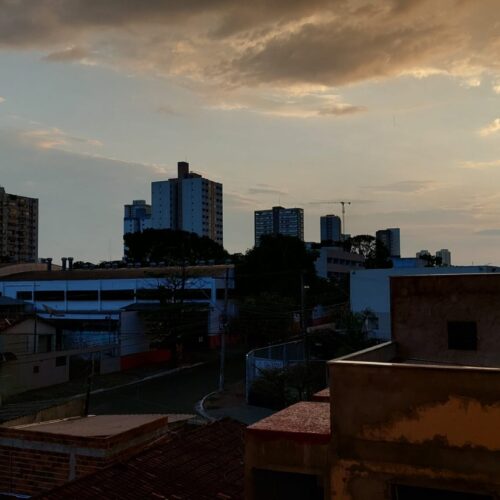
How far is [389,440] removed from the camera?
693cm

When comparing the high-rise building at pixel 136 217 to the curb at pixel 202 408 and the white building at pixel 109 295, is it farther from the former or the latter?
the curb at pixel 202 408

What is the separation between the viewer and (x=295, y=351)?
33375 mm

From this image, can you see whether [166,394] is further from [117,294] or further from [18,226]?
[18,226]

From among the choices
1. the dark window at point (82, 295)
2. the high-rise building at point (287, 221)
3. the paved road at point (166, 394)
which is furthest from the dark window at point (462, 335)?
the high-rise building at point (287, 221)

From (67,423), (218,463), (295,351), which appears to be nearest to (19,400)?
(295,351)

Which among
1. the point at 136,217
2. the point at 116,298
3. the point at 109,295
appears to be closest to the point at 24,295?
the point at 109,295

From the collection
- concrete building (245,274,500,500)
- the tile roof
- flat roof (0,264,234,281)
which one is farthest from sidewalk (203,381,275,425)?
flat roof (0,264,234,281)

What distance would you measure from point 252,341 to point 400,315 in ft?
121

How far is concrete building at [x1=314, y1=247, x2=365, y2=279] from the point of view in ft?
289

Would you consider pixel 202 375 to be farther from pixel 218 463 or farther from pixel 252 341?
pixel 218 463

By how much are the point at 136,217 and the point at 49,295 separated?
123598 mm

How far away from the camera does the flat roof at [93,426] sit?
370 inches

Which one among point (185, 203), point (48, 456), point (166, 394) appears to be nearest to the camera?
point (48, 456)

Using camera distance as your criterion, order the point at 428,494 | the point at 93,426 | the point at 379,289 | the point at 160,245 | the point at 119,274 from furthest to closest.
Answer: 1. the point at 160,245
2. the point at 119,274
3. the point at 379,289
4. the point at 93,426
5. the point at 428,494
